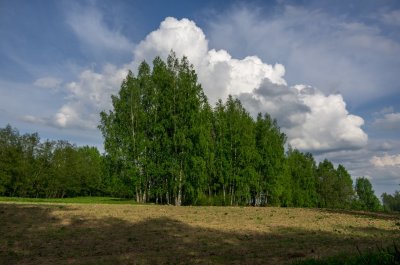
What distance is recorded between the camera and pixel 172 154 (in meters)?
53.2

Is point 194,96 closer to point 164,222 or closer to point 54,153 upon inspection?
point 164,222

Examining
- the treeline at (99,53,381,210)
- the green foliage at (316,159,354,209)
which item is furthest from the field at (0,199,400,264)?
the green foliage at (316,159,354,209)

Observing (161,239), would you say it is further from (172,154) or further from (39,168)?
(39,168)

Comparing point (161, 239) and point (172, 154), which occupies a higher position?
point (172, 154)

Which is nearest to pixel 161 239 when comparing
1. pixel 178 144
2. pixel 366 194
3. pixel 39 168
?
pixel 178 144

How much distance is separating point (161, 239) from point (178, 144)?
3131cm

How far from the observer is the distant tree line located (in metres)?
53.2

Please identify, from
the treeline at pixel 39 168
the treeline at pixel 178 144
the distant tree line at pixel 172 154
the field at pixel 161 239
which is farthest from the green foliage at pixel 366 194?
the field at pixel 161 239

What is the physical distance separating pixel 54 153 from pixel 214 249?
9207 centimetres

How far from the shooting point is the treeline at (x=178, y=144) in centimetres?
5275

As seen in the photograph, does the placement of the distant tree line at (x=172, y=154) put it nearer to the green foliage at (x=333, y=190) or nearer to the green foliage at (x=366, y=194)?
the green foliage at (x=333, y=190)

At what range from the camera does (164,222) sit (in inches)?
1081

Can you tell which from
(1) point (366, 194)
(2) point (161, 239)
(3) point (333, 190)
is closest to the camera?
(2) point (161, 239)

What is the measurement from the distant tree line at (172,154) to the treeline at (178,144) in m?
0.14
